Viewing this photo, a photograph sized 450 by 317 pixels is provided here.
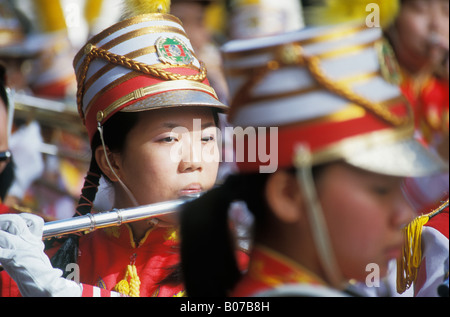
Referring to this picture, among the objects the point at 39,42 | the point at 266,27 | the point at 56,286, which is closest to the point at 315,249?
the point at 56,286

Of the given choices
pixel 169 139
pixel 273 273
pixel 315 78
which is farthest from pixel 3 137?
pixel 315 78

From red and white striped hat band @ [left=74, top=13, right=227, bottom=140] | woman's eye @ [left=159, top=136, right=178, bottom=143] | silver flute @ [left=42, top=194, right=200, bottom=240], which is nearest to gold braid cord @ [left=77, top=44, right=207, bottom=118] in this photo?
A: red and white striped hat band @ [left=74, top=13, right=227, bottom=140]

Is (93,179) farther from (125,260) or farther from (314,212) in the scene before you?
(314,212)

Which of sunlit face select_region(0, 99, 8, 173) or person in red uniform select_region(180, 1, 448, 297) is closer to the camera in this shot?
person in red uniform select_region(180, 1, 448, 297)

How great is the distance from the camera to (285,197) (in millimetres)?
2320

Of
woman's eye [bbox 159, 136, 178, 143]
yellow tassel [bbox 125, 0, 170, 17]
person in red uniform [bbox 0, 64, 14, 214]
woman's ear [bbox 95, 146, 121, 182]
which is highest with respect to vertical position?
yellow tassel [bbox 125, 0, 170, 17]

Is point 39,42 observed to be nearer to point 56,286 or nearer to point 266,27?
point 266,27

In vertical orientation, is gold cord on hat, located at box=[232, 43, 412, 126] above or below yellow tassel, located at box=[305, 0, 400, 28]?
below

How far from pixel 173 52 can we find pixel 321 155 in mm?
1372

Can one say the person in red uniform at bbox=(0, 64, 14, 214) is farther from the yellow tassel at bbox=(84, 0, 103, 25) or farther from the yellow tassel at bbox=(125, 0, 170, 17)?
the yellow tassel at bbox=(125, 0, 170, 17)

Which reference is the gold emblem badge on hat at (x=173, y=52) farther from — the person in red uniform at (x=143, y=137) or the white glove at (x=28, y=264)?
the white glove at (x=28, y=264)

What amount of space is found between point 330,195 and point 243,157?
1.01 ft

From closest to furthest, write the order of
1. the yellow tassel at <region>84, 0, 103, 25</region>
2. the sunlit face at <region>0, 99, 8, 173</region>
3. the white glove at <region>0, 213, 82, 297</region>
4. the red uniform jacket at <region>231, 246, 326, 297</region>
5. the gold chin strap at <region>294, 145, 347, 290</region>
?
the gold chin strap at <region>294, 145, 347, 290</region>
the red uniform jacket at <region>231, 246, 326, 297</region>
the white glove at <region>0, 213, 82, 297</region>
the sunlit face at <region>0, 99, 8, 173</region>
the yellow tassel at <region>84, 0, 103, 25</region>

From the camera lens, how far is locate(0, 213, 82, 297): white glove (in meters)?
2.97
